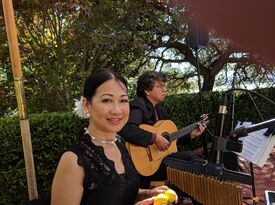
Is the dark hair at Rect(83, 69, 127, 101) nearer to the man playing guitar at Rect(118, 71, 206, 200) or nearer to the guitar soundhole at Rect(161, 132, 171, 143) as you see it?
the man playing guitar at Rect(118, 71, 206, 200)

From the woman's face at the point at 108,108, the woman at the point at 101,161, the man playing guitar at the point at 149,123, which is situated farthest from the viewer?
the man playing guitar at the point at 149,123

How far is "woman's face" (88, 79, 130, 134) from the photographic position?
2158mm

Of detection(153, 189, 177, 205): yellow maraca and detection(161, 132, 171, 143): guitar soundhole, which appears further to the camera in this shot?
detection(161, 132, 171, 143): guitar soundhole

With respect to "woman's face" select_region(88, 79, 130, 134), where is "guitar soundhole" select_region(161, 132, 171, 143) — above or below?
below

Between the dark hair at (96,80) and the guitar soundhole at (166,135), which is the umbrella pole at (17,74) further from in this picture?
the guitar soundhole at (166,135)

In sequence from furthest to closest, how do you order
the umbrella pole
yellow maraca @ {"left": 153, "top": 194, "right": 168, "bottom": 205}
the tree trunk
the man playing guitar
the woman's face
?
the tree trunk → the man playing guitar → the umbrella pole → the woman's face → yellow maraca @ {"left": 153, "top": 194, "right": 168, "bottom": 205}

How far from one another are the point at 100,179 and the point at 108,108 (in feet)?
1.26

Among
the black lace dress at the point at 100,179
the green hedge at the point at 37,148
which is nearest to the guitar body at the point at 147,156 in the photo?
the green hedge at the point at 37,148

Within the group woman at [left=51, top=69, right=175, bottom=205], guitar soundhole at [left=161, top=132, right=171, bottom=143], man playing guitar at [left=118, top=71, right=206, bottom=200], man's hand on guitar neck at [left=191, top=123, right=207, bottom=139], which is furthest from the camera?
man's hand on guitar neck at [left=191, top=123, right=207, bottom=139]

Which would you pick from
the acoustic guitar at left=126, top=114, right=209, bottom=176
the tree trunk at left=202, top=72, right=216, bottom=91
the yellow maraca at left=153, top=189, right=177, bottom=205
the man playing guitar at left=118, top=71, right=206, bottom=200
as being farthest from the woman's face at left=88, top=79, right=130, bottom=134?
the tree trunk at left=202, top=72, right=216, bottom=91

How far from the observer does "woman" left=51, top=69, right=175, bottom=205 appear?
1915 mm

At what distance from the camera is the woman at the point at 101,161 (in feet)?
6.28

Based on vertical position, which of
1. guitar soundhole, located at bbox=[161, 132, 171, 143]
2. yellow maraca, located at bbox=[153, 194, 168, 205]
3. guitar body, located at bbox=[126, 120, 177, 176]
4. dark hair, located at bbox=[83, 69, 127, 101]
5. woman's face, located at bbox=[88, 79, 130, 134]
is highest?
dark hair, located at bbox=[83, 69, 127, 101]

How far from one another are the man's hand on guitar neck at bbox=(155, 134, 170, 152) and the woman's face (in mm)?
1556
